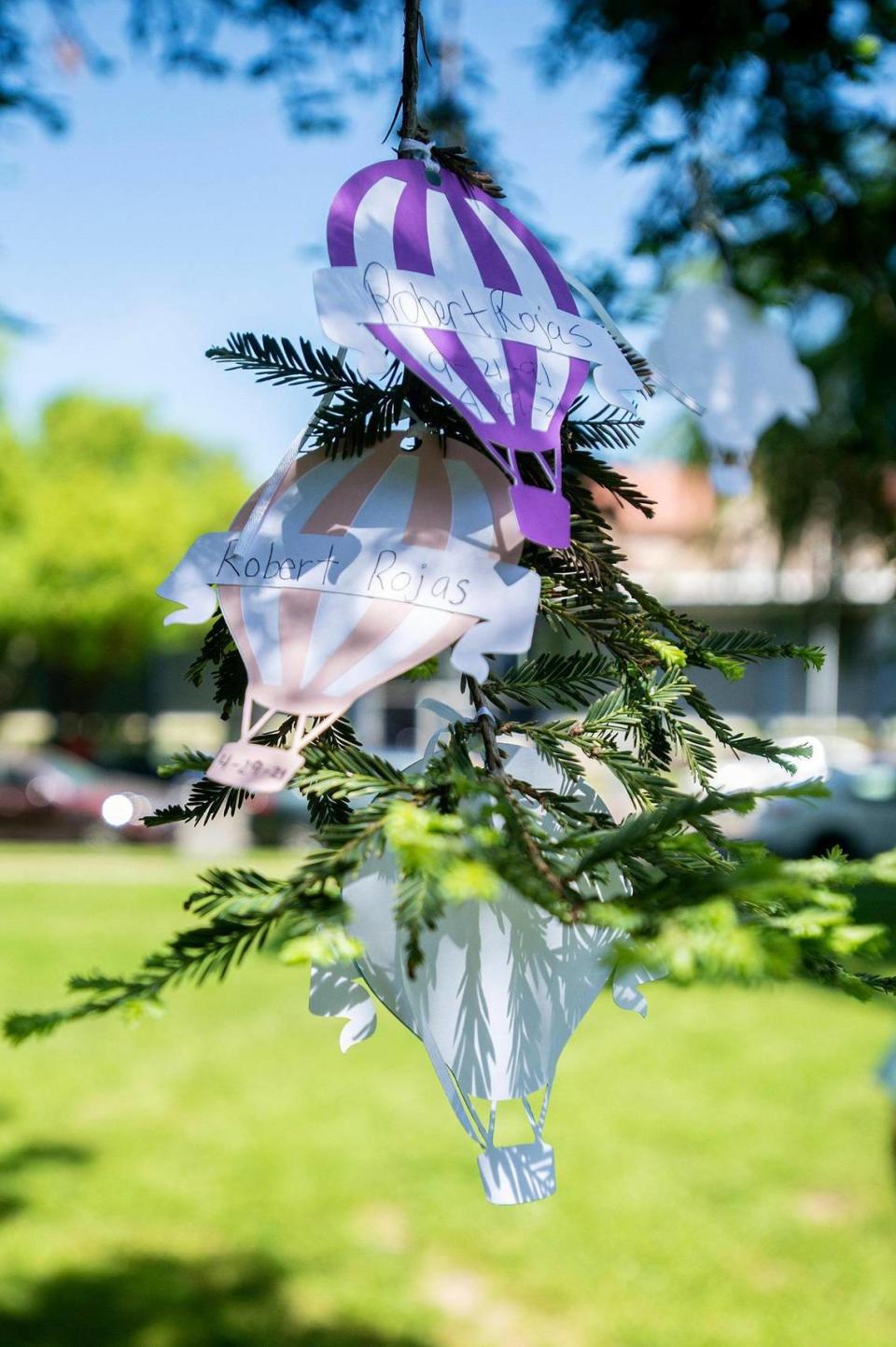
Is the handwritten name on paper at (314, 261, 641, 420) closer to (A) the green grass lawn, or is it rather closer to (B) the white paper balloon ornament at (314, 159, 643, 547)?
(B) the white paper balloon ornament at (314, 159, 643, 547)

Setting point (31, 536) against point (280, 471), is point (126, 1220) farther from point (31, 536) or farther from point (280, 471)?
point (31, 536)

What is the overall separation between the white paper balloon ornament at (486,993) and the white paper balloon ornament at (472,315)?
0.20m

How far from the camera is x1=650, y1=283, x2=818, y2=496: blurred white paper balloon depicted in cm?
125

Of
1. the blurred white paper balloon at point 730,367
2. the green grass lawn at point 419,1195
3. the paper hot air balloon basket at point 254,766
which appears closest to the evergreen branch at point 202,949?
the paper hot air balloon basket at point 254,766

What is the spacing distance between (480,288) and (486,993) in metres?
0.41

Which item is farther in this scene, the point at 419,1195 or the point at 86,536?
the point at 86,536

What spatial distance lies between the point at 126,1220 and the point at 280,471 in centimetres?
429

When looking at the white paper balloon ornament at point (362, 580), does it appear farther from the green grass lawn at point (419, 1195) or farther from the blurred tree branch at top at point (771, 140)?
the green grass lawn at point (419, 1195)

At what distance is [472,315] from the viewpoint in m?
0.66

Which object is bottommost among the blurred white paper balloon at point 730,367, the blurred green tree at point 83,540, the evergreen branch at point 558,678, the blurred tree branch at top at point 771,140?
the evergreen branch at point 558,678

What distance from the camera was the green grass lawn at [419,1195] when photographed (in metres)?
3.62

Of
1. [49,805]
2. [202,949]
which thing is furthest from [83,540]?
[202,949]

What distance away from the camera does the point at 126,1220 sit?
166 inches

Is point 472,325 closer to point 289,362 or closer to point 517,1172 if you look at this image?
point 289,362
